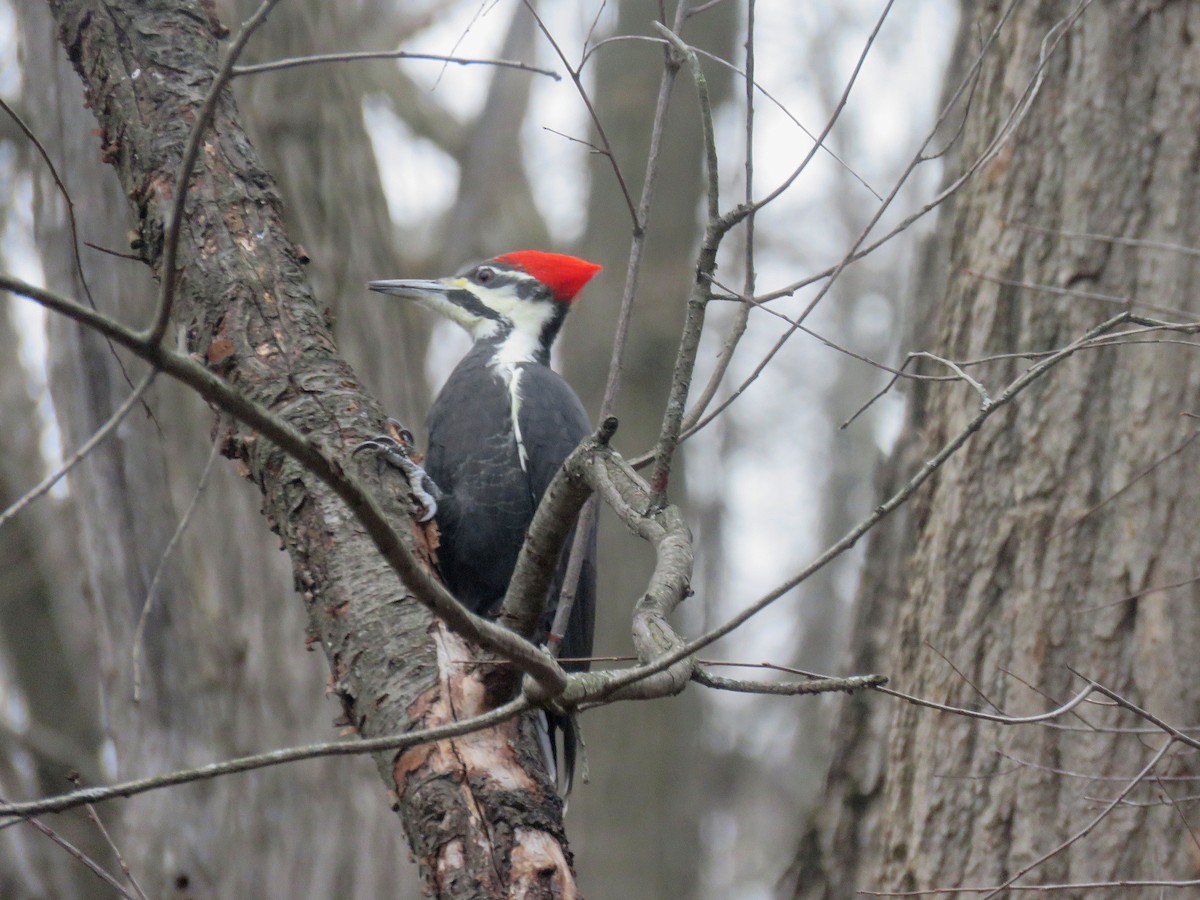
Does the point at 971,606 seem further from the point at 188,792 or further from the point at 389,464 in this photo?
the point at 188,792

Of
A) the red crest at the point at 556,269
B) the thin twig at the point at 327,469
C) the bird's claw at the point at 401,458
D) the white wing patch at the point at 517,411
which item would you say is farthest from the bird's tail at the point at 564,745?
the red crest at the point at 556,269

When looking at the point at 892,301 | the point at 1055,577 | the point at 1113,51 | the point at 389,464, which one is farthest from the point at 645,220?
the point at 892,301

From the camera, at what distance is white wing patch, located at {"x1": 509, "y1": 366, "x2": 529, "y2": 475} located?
3525 mm

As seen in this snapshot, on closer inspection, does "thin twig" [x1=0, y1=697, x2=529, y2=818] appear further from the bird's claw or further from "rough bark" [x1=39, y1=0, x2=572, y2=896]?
the bird's claw

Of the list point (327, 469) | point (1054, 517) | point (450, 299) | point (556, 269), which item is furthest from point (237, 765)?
point (556, 269)

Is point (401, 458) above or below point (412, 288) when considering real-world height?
below

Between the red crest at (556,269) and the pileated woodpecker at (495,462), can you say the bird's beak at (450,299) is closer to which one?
the pileated woodpecker at (495,462)

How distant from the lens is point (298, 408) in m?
2.39

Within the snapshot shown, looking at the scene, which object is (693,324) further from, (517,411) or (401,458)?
(517,411)

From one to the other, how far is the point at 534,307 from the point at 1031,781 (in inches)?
84.9

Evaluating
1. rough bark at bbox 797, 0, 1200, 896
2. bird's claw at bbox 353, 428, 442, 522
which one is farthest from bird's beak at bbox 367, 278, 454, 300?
rough bark at bbox 797, 0, 1200, 896

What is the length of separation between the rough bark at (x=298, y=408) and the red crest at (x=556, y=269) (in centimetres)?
163

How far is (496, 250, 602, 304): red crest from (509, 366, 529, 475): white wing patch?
517 mm

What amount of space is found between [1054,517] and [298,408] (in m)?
2.09
